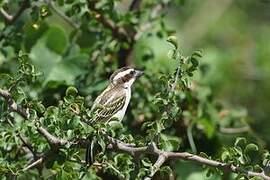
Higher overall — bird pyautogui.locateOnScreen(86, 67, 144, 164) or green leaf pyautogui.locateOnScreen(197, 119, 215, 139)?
bird pyautogui.locateOnScreen(86, 67, 144, 164)

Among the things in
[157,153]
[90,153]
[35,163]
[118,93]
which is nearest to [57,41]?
[118,93]

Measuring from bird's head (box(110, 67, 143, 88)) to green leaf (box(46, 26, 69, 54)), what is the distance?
0.52 meters

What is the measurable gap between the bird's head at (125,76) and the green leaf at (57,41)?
1.72 feet

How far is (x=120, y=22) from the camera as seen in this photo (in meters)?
6.49

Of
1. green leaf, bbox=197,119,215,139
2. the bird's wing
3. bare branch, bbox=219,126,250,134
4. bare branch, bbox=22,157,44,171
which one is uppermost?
the bird's wing

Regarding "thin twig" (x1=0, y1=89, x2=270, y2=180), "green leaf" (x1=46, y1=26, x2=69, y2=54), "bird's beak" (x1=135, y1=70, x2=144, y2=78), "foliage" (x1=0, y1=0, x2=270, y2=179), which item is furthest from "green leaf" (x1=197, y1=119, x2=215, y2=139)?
"thin twig" (x1=0, y1=89, x2=270, y2=180)

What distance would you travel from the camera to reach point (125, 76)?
6.24 m

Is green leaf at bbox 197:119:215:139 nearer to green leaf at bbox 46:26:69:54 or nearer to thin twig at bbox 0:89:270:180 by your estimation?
green leaf at bbox 46:26:69:54

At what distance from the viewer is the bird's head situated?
6.17m

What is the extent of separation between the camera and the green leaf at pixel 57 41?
21.6 ft

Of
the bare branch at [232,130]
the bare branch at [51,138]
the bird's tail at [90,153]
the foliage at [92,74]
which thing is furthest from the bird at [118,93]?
the bare branch at [232,130]

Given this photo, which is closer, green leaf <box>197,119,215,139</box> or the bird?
the bird

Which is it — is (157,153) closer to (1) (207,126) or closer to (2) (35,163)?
(2) (35,163)

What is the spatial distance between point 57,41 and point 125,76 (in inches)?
24.7
